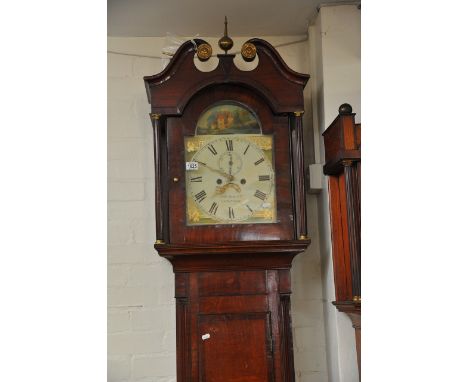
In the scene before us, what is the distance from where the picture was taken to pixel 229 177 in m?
2.36

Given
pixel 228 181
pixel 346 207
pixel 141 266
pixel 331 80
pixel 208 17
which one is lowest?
pixel 141 266

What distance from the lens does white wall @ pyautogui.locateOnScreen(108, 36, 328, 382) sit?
257 centimetres

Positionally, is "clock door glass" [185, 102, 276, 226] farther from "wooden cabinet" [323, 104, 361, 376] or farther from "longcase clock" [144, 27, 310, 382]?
"wooden cabinet" [323, 104, 361, 376]

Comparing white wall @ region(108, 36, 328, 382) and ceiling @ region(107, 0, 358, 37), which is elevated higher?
ceiling @ region(107, 0, 358, 37)

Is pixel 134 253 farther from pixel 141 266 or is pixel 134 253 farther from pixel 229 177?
pixel 229 177

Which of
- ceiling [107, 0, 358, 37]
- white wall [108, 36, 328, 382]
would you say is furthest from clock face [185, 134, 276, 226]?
ceiling [107, 0, 358, 37]

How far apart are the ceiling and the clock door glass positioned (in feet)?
1.57

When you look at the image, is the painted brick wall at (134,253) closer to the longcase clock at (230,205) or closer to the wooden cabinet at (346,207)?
the longcase clock at (230,205)

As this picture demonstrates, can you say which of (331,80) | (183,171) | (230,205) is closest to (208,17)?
(331,80)

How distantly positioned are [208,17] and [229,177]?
732mm

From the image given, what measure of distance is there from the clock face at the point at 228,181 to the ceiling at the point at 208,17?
556 mm

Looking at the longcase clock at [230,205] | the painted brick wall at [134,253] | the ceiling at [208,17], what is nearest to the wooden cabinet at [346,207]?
the longcase clock at [230,205]
